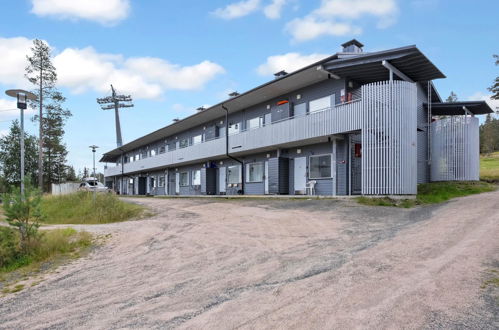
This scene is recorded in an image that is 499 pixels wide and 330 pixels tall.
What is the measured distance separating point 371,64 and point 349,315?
48.0 feet

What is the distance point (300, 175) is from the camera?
20.5m

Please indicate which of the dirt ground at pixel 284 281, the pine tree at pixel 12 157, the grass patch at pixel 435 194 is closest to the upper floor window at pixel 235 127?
the grass patch at pixel 435 194

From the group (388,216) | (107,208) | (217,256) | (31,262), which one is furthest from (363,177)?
(31,262)

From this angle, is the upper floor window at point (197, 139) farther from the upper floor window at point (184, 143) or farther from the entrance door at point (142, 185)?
the entrance door at point (142, 185)

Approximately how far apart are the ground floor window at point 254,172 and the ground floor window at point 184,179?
33.8 ft

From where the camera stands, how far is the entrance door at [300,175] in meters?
20.1

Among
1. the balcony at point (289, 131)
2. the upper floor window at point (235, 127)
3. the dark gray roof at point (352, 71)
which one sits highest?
the dark gray roof at point (352, 71)

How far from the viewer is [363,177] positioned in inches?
599

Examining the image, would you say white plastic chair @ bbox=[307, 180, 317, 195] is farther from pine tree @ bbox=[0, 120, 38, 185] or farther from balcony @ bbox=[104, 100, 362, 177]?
pine tree @ bbox=[0, 120, 38, 185]

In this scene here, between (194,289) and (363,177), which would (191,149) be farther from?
(194,289)

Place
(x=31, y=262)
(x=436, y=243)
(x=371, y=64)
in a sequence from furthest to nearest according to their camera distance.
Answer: (x=371, y=64)
(x=31, y=262)
(x=436, y=243)

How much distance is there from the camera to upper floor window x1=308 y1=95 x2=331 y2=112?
18.9 meters

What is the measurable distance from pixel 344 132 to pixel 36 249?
521 inches

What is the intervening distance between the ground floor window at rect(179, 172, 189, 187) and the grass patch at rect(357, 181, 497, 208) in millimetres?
21330
